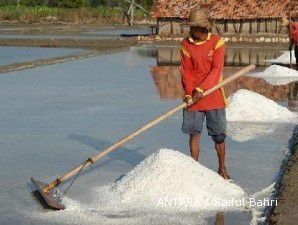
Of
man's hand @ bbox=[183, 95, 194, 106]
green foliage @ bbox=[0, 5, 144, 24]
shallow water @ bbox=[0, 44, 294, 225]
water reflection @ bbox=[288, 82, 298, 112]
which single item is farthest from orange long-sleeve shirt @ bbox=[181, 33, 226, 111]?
green foliage @ bbox=[0, 5, 144, 24]

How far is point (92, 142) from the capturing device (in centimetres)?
860

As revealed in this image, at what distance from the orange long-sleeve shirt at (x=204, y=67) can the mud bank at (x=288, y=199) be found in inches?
34.5

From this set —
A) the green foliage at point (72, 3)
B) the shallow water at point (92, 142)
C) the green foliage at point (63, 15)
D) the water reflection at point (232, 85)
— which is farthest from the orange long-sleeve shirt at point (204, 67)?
the green foliage at point (72, 3)

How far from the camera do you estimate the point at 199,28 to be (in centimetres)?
627

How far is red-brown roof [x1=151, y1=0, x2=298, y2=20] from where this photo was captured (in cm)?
3722

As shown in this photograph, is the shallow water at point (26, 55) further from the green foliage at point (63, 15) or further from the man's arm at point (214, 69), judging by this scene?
the green foliage at point (63, 15)

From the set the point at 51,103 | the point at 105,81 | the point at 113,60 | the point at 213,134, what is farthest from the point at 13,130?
the point at 113,60

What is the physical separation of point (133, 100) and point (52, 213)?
6930mm

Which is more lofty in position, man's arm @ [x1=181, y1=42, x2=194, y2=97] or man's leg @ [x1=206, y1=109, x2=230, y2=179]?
man's arm @ [x1=181, y1=42, x2=194, y2=97]

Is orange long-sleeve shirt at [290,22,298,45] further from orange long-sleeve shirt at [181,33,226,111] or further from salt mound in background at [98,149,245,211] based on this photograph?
salt mound in background at [98,149,245,211]

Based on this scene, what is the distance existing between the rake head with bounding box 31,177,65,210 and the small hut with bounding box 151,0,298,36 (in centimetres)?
3186

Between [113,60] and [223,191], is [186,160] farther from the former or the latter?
[113,60]

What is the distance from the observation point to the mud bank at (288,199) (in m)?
5.15

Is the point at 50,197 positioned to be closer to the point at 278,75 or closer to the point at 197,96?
the point at 197,96
